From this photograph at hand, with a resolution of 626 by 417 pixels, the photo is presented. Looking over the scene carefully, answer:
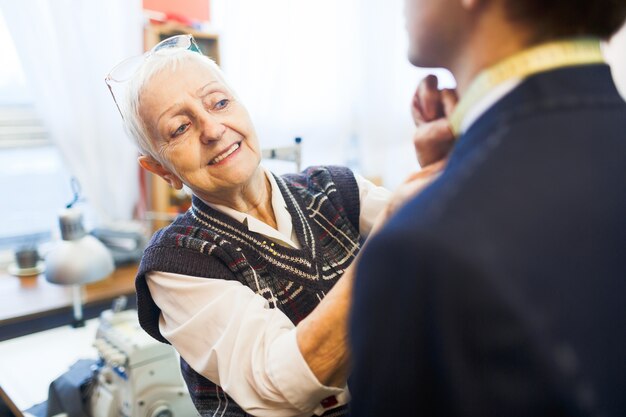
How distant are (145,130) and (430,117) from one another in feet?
2.16

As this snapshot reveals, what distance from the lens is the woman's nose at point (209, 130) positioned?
96cm

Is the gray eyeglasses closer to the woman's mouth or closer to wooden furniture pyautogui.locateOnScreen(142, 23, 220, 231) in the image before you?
the woman's mouth

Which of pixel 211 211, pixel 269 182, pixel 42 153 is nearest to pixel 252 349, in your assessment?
pixel 211 211

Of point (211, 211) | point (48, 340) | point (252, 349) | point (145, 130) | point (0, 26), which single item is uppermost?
point (0, 26)

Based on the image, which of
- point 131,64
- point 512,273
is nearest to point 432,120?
point 512,273

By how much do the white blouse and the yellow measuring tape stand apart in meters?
0.51

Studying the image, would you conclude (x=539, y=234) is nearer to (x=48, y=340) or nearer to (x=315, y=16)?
(x=48, y=340)

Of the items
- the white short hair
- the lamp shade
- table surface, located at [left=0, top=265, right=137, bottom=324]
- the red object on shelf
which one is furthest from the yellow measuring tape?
the red object on shelf

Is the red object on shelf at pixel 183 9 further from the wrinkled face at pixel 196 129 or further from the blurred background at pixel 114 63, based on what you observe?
the wrinkled face at pixel 196 129

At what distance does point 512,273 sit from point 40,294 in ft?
5.93

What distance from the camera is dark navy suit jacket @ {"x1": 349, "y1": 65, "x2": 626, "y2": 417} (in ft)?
1.26

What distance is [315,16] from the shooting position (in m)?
2.62

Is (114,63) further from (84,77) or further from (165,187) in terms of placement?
(165,187)

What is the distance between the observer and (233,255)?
93 cm
